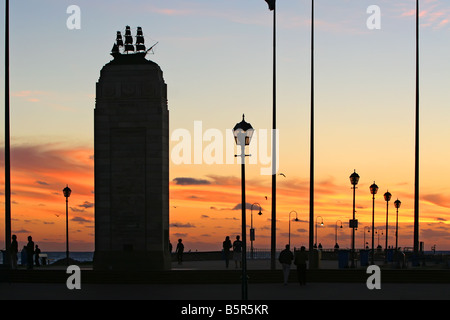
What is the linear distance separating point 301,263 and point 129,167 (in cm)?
1386

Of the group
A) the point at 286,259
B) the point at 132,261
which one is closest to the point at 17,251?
the point at 132,261

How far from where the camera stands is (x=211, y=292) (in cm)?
3728

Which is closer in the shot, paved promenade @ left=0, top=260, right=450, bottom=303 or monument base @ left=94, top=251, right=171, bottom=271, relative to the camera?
paved promenade @ left=0, top=260, right=450, bottom=303

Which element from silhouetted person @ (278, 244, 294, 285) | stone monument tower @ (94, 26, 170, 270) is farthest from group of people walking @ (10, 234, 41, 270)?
silhouetted person @ (278, 244, 294, 285)

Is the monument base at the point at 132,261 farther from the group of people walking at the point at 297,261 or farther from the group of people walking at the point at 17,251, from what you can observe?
the group of people walking at the point at 297,261

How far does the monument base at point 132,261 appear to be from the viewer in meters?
51.0

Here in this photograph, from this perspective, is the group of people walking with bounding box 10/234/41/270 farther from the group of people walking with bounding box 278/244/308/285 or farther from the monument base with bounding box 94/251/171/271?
the group of people walking with bounding box 278/244/308/285

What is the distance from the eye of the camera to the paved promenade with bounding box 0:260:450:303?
34328mm

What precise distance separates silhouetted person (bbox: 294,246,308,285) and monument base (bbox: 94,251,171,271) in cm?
1122

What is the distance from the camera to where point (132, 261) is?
51062mm

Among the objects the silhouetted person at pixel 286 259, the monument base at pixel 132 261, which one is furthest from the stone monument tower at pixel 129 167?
the silhouetted person at pixel 286 259

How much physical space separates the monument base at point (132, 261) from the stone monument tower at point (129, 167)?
0.06 metres

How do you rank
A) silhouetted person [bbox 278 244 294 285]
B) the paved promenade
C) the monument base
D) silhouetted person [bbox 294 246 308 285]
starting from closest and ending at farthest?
the paved promenade
silhouetted person [bbox 294 246 308 285]
silhouetted person [bbox 278 244 294 285]
the monument base

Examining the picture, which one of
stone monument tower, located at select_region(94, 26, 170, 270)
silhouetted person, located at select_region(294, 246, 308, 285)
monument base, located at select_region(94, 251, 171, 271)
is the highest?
stone monument tower, located at select_region(94, 26, 170, 270)
